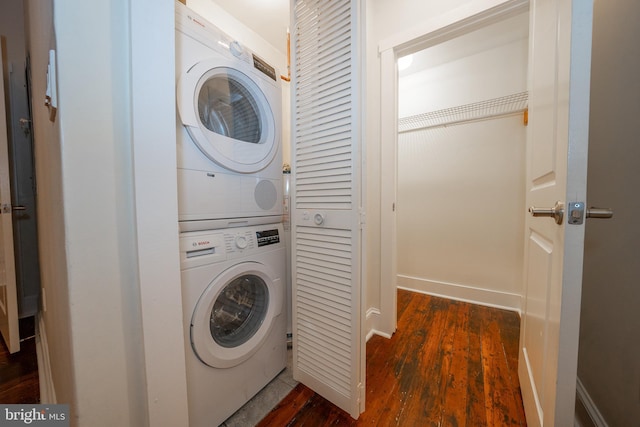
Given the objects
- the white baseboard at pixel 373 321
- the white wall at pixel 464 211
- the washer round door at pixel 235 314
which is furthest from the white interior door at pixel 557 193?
the white wall at pixel 464 211

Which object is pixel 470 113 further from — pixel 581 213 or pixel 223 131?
pixel 223 131

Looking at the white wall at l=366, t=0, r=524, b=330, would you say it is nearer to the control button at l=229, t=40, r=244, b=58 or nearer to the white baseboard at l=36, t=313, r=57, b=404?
the control button at l=229, t=40, r=244, b=58

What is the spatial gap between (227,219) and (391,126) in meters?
1.22

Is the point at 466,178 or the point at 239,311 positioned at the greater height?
the point at 466,178

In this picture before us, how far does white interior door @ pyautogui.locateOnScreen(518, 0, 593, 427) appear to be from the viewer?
0.51 m

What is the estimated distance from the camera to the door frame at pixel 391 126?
1.33 meters

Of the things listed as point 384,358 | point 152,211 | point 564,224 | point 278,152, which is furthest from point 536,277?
point 152,211

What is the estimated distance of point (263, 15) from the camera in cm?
154

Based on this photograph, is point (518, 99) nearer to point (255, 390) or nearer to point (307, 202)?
point (307, 202)

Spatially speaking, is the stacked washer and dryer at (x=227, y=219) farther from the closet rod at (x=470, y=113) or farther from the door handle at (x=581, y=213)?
the closet rod at (x=470, y=113)

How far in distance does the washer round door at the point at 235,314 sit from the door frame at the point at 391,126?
81cm

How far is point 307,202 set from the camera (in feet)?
3.53

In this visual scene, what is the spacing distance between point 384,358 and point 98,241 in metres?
1.49

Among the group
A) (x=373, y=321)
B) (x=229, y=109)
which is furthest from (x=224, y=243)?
(x=373, y=321)
